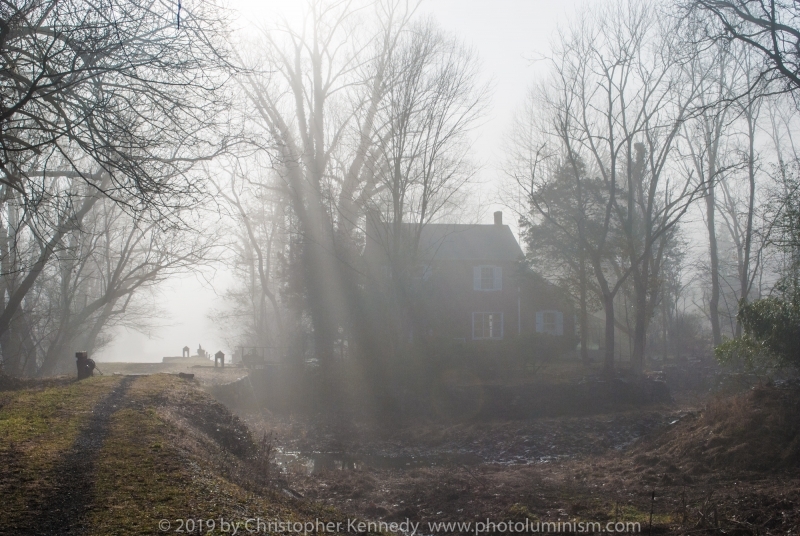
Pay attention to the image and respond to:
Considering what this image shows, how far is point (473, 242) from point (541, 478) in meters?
27.6

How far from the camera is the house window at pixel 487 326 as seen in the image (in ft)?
120

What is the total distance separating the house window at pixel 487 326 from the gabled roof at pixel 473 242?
3.35 meters

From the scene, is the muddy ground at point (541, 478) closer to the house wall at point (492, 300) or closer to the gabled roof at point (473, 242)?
the house wall at point (492, 300)

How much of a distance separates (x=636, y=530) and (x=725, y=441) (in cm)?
422

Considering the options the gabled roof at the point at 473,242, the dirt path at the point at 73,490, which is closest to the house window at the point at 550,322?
the gabled roof at the point at 473,242

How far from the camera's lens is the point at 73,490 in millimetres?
5715

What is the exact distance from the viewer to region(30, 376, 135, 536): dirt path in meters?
4.93

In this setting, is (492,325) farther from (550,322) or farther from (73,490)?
(73,490)

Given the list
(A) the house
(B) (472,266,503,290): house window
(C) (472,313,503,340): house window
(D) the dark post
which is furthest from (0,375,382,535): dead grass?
(B) (472,266,503,290): house window

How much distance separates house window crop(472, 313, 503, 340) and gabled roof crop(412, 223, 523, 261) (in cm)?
335

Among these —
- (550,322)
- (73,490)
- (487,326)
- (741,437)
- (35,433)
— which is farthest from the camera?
(550,322)

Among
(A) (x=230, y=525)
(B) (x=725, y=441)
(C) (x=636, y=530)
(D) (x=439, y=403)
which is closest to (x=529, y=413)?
(D) (x=439, y=403)

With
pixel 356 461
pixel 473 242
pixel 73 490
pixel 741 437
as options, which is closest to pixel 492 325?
pixel 473 242

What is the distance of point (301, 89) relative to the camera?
2945cm
